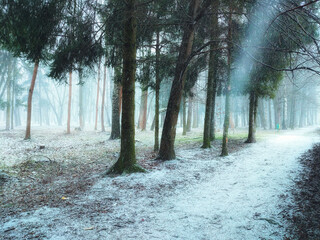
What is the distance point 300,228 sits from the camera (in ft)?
10.9

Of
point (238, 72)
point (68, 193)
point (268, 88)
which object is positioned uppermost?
point (238, 72)

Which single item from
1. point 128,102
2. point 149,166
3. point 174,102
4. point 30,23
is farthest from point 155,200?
point 30,23

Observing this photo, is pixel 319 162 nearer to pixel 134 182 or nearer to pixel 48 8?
pixel 134 182

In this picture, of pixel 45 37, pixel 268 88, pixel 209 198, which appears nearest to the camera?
pixel 209 198

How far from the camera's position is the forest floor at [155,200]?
11.4 ft

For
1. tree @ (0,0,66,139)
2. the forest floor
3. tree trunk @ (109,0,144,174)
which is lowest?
the forest floor

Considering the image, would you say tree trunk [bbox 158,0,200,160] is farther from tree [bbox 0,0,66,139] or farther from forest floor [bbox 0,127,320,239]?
tree [bbox 0,0,66,139]

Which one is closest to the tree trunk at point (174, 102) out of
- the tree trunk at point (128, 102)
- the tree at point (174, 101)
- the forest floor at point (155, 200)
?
the tree at point (174, 101)

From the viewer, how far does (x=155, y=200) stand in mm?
4781

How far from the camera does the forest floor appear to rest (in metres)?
3.47

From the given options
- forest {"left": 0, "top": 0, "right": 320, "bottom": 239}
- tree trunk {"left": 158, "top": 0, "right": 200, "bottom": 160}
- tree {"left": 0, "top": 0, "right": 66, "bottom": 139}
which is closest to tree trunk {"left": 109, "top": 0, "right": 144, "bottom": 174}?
forest {"left": 0, "top": 0, "right": 320, "bottom": 239}

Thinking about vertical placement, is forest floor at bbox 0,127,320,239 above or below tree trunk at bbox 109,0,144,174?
below

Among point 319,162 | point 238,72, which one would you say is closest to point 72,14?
point 319,162

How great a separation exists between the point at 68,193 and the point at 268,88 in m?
Answer: 12.4
